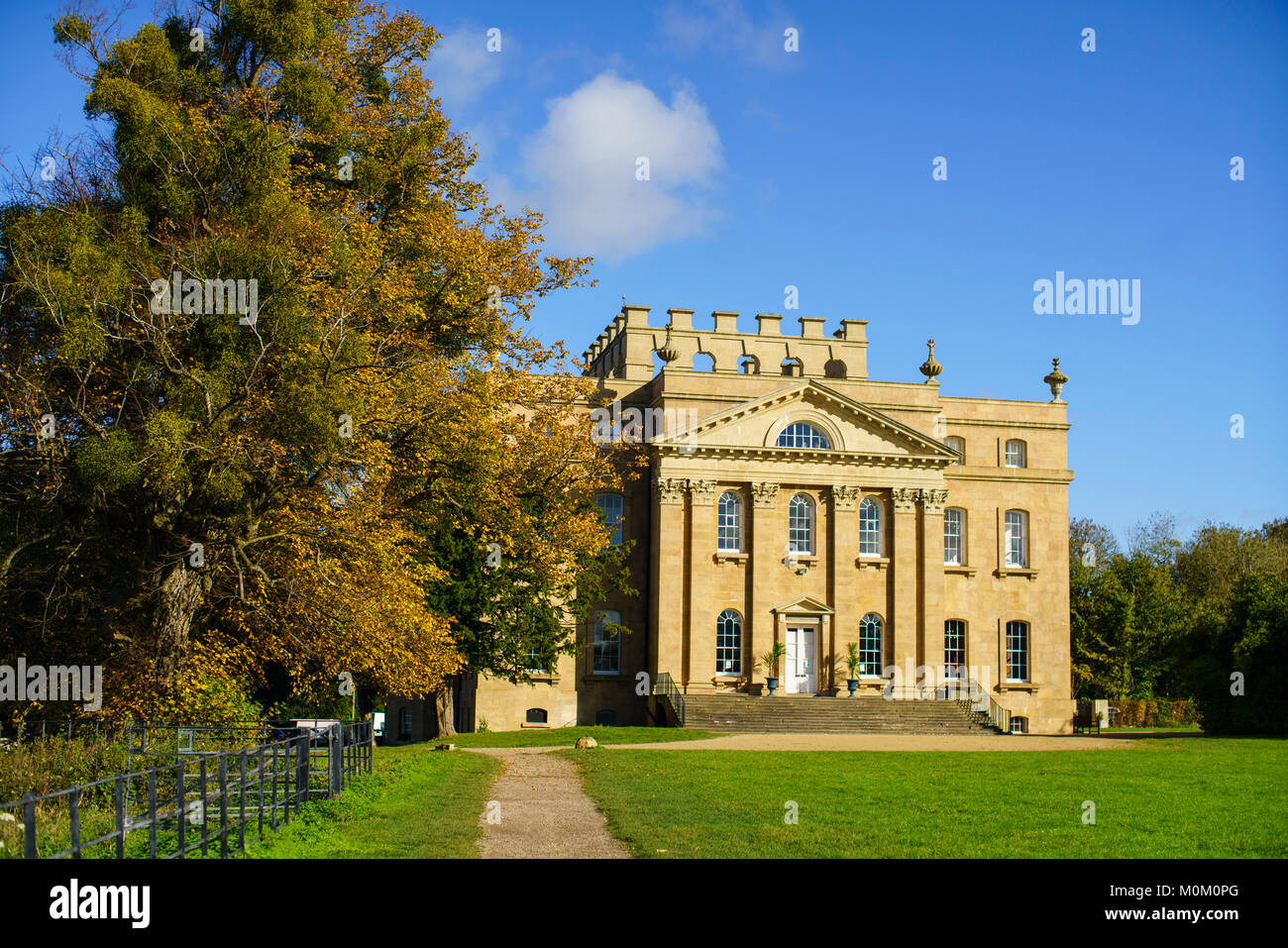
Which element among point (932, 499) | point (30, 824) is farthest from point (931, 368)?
point (30, 824)

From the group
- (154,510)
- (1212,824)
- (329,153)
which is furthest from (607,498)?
(1212,824)

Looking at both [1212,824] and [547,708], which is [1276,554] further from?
[1212,824]

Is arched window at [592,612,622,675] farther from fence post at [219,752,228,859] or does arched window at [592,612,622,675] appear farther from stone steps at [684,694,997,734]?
fence post at [219,752,228,859]

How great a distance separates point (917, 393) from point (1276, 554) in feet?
92.8

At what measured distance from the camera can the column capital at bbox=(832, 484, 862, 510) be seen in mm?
43219

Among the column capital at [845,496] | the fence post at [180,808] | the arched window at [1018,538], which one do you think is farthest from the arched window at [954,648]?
the fence post at [180,808]

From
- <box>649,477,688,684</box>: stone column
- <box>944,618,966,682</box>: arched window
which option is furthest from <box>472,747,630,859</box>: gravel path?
<box>944,618,966,682</box>: arched window

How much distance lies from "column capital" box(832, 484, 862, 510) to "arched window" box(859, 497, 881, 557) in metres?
0.82

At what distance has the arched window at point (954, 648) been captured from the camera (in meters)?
45.6

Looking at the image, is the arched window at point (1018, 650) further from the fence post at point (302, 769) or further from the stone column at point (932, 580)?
the fence post at point (302, 769)

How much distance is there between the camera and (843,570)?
4325 cm

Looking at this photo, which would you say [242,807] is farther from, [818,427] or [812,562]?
[818,427]

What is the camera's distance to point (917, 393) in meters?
46.5

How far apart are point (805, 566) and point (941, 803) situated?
2596 centimetres
